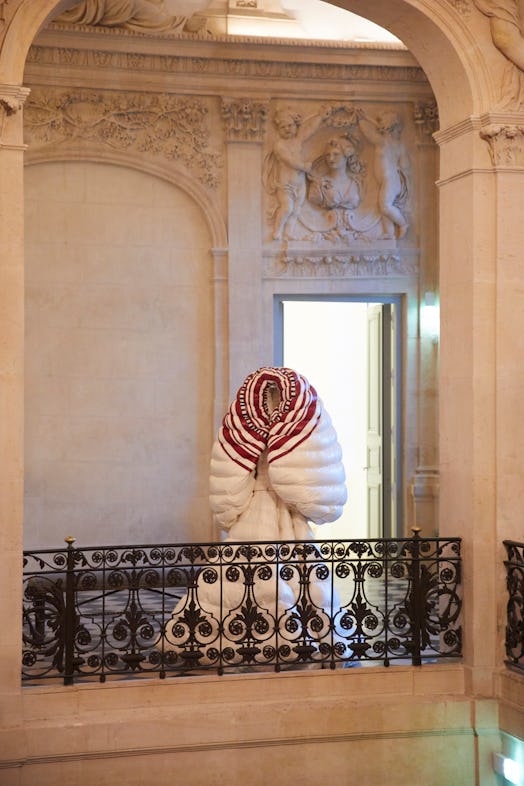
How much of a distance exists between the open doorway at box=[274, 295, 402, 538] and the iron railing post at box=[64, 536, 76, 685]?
501 cm

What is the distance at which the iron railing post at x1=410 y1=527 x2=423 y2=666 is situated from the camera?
774cm

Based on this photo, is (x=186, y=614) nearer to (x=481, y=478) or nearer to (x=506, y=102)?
(x=481, y=478)

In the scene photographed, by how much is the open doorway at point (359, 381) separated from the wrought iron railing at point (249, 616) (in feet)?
13.8

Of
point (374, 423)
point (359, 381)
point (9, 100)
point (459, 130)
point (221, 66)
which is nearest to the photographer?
point (9, 100)

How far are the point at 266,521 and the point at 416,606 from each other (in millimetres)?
1162

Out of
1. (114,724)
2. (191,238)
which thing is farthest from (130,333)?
(114,724)

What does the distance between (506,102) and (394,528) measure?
5501 millimetres

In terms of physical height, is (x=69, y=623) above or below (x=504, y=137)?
below

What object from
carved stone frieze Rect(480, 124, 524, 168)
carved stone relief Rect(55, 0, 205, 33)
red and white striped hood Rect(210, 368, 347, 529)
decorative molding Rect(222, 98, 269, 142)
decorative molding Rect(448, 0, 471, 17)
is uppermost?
carved stone relief Rect(55, 0, 205, 33)

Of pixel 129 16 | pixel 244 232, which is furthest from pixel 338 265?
pixel 129 16

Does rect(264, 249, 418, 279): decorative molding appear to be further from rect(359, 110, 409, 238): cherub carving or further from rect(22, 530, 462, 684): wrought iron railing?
rect(22, 530, 462, 684): wrought iron railing

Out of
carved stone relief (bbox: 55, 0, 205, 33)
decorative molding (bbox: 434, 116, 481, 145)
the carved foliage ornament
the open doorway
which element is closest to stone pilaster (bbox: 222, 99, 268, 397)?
the carved foliage ornament

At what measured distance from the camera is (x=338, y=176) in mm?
11758

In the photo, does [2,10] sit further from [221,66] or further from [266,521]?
[221,66]
